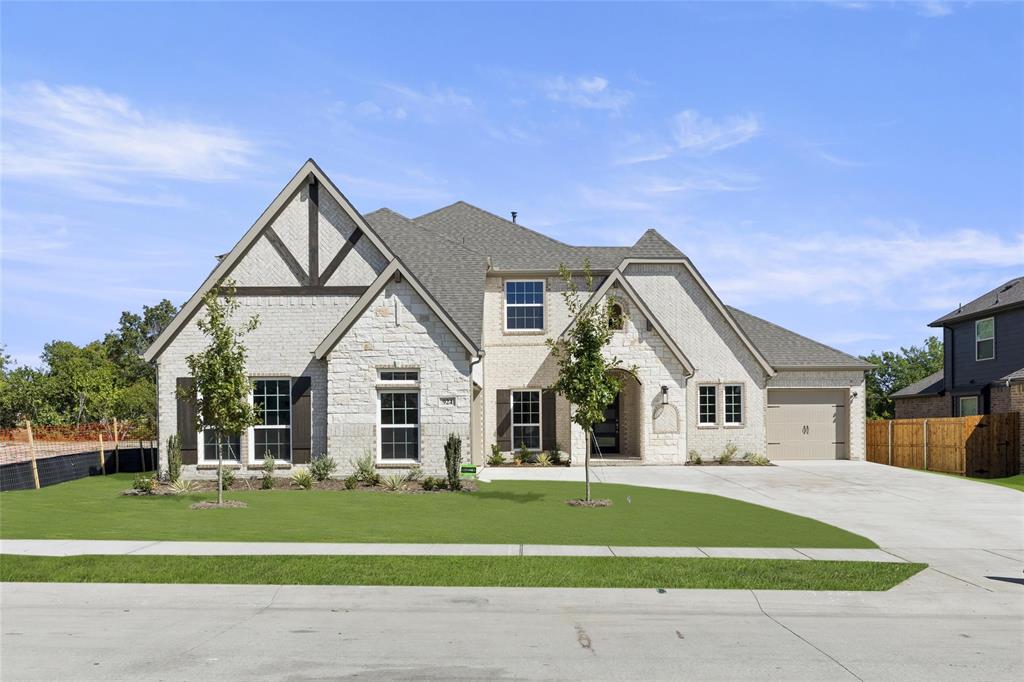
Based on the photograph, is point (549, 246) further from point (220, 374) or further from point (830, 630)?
point (830, 630)

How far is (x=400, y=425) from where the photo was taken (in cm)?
2342

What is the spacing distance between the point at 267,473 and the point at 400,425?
387 cm

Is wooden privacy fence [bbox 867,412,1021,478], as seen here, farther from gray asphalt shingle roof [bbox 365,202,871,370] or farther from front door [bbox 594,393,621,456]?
front door [bbox 594,393,621,456]

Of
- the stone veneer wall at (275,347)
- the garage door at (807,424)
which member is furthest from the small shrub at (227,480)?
the garage door at (807,424)

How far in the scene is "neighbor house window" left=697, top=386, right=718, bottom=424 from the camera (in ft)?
104

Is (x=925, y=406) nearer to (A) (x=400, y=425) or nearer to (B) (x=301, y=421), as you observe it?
(A) (x=400, y=425)

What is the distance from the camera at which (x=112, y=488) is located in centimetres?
2238

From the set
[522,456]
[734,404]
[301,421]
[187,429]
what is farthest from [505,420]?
[187,429]

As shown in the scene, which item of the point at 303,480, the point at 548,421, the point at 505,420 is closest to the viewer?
the point at 303,480

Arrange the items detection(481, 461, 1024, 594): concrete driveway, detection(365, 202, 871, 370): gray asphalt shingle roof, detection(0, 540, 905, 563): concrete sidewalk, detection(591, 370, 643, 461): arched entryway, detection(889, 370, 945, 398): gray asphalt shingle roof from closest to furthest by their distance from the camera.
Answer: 1. detection(0, 540, 905, 563): concrete sidewalk
2. detection(481, 461, 1024, 594): concrete driveway
3. detection(365, 202, 871, 370): gray asphalt shingle roof
4. detection(591, 370, 643, 461): arched entryway
5. detection(889, 370, 945, 398): gray asphalt shingle roof

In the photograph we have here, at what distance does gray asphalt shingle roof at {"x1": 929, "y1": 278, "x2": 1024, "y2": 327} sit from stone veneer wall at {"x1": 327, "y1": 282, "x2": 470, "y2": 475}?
24.3m

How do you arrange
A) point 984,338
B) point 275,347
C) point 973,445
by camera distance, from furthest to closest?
point 984,338, point 973,445, point 275,347

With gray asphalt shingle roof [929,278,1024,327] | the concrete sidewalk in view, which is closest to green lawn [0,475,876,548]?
the concrete sidewalk

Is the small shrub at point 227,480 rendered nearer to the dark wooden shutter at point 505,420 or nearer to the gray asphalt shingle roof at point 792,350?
the dark wooden shutter at point 505,420
